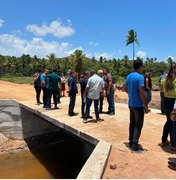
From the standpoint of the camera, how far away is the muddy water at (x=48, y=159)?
11.5 m

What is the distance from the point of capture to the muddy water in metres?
11.5

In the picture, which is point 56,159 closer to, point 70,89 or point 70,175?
point 70,175

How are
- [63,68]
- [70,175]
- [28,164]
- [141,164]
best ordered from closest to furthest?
[141,164] → [70,175] → [28,164] → [63,68]

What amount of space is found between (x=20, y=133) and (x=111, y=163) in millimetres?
10250

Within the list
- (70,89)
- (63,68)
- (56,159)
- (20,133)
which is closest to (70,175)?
(56,159)

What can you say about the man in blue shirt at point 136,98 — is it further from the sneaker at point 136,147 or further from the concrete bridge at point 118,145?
the concrete bridge at point 118,145

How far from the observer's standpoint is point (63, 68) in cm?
6588

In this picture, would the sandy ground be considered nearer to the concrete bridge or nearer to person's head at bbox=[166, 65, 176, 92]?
the concrete bridge

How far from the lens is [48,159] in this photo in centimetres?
1338

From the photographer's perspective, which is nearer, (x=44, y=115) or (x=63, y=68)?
(x=44, y=115)

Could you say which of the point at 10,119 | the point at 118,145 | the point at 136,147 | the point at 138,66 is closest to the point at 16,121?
the point at 10,119

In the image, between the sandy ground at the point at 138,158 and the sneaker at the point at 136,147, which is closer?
the sandy ground at the point at 138,158

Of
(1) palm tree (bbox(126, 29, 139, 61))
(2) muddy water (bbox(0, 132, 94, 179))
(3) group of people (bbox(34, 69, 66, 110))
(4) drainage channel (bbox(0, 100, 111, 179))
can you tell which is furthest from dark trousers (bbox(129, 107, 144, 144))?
(1) palm tree (bbox(126, 29, 139, 61))

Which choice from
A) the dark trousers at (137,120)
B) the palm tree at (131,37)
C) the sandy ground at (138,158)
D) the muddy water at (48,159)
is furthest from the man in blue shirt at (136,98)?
the palm tree at (131,37)
